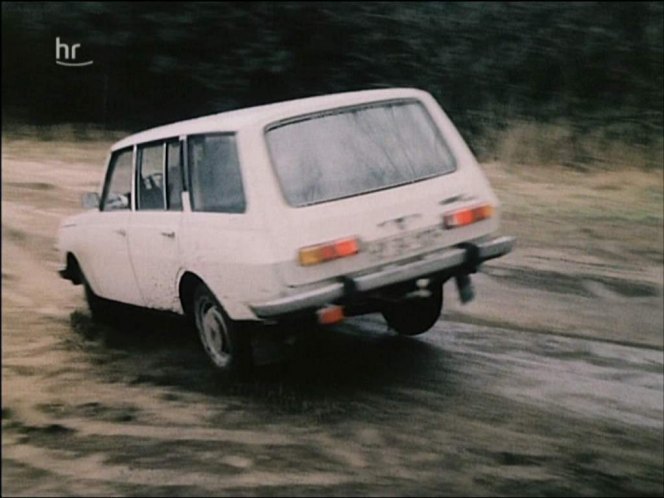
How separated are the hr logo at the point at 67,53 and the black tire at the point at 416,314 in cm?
131

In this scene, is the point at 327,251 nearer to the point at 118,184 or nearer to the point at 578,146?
the point at 118,184

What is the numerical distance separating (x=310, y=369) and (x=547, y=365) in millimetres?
974

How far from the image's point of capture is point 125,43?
3.78 meters

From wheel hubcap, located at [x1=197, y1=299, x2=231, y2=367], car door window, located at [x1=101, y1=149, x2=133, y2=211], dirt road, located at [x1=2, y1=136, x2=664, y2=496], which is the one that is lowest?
dirt road, located at [x1=2, y1=136, x2=664, y2=496]

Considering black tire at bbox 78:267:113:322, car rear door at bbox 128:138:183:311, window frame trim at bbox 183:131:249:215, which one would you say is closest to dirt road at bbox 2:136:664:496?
black tire at bbox 78:267:113:322

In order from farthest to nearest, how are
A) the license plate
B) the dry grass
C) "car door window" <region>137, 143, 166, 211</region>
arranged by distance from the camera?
the dry grass
"car door window" <region>137, 143, 166, 211</region>
the license plate

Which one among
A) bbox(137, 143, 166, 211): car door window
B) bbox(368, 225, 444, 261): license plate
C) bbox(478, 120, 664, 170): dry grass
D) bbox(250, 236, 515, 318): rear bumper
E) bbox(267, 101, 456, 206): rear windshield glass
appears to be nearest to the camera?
bbox(250, 236, 515, 318): rear bumper

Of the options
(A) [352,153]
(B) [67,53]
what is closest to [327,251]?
(A) [352,153]

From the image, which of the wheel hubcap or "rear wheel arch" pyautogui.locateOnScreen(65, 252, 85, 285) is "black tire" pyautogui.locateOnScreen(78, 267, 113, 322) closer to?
"rear wheel arch" pyautogui.locateOnScreen(65, 252, 85, 285)

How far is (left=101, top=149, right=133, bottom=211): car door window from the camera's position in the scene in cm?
383

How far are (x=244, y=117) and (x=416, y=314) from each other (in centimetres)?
93

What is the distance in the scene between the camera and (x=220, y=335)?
366 cm

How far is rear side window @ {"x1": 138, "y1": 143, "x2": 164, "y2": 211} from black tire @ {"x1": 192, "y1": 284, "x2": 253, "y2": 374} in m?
0.39

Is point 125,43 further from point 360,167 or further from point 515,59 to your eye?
point 515,59
